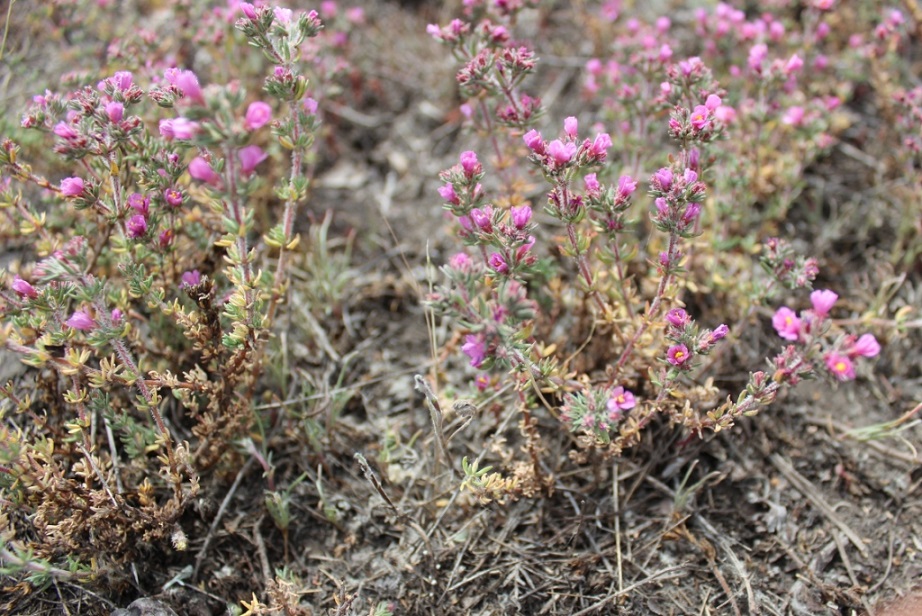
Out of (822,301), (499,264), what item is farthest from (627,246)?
(822,301)

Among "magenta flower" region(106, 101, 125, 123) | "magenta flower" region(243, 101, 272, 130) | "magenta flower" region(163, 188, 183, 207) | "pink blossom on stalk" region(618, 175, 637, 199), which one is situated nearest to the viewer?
"magenta flower" region(243, 101, 272, 130)

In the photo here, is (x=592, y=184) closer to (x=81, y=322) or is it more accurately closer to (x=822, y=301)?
(x=822, y=301)

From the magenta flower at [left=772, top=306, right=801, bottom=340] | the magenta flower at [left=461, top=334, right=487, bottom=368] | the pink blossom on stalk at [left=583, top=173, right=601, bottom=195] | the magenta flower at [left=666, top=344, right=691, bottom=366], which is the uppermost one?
the pink blossom on stalk at [left=583, top=173, right=601, bottom=195]

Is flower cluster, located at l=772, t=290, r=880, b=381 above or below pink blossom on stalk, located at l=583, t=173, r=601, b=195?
below

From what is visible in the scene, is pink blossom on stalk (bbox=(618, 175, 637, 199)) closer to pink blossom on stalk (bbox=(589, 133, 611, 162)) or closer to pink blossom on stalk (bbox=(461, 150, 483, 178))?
pink blossom on stalk (bbox=(589, 133, 611, 162))

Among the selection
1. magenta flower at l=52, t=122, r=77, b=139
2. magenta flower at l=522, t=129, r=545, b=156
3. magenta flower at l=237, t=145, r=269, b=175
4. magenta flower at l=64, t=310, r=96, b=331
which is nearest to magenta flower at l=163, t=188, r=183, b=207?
magenta flower at l=52, t=122, r=77, b=139

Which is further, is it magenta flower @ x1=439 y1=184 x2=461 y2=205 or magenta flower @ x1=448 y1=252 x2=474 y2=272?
magenta flower @ x1=439 y1=184 x2=461 y2=205

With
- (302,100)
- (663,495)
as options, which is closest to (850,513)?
(663,495)
